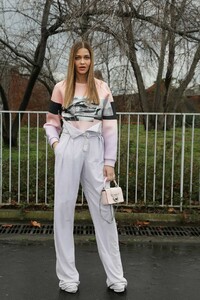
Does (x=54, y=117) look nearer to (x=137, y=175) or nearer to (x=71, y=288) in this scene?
(x=71, y=288)

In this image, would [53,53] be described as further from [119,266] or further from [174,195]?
[119,266]

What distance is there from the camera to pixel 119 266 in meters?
3.58

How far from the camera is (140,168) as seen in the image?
7.15m

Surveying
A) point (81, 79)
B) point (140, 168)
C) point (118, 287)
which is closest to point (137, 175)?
point (140, 168)

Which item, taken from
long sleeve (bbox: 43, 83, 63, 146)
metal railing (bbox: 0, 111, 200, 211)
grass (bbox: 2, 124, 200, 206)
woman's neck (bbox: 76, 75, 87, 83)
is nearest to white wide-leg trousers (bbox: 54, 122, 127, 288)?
long sleeve (bbox: 43, 83, 63, 146)

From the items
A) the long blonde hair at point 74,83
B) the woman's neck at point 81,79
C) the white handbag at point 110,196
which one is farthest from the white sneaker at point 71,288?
the woman's neck at point 81,79

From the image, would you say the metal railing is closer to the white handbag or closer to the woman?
the woman

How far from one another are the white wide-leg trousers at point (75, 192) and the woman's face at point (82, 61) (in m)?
0.45

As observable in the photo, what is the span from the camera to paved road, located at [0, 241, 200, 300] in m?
3.55

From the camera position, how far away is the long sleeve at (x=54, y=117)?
3.57 m

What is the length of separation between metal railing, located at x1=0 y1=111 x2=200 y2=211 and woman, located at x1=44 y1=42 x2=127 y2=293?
8.25ft

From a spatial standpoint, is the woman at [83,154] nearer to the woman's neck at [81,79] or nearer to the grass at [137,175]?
the woman's neck at [81,79]

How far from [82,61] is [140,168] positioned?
3.89 m

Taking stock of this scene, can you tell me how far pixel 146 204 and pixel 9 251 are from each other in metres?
2.17
